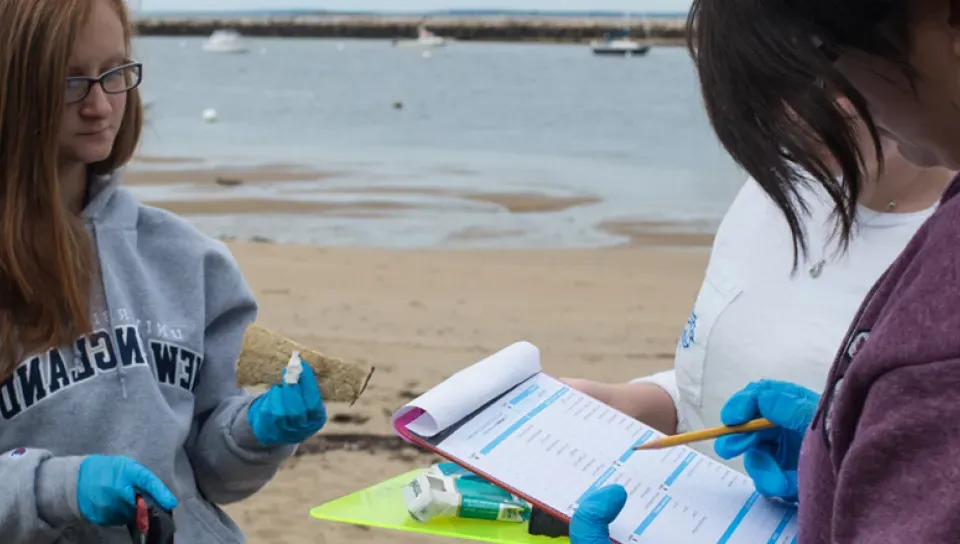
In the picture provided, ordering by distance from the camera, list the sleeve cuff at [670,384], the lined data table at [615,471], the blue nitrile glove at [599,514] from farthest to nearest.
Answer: the sleeve cuff at [670,384] → the lined data table at [615,471] → the blue nitrile glove at [599,514]

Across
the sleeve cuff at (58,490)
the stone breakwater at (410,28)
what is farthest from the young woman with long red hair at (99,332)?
the stone breakwater at (410,28)

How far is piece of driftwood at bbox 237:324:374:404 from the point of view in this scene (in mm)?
1765

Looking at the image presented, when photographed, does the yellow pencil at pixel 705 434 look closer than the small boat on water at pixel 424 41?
Yes

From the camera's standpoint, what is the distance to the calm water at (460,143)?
11023 mm

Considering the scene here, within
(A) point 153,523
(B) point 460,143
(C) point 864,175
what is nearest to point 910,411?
(C) point 864,175

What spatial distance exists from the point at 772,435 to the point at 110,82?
124cm

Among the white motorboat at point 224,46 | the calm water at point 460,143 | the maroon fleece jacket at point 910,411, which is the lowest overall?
the white motorboat at point 224,46

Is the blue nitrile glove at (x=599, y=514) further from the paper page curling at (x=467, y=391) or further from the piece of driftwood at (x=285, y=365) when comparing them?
the piece of driftwood at (x=285, y=365)

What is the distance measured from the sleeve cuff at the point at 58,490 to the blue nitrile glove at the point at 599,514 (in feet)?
2.62

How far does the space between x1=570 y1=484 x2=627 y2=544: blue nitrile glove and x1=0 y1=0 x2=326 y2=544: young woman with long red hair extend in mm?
633

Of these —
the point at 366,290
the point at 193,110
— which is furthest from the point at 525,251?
the point at 193,110

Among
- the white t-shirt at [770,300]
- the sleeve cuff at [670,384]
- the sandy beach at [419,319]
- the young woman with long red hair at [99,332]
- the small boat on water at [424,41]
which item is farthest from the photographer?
the small boat on water at [424,41]

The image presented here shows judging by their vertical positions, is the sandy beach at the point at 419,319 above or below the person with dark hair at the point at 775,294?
below

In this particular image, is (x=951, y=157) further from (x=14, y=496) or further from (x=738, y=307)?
(x=14, y=496)
